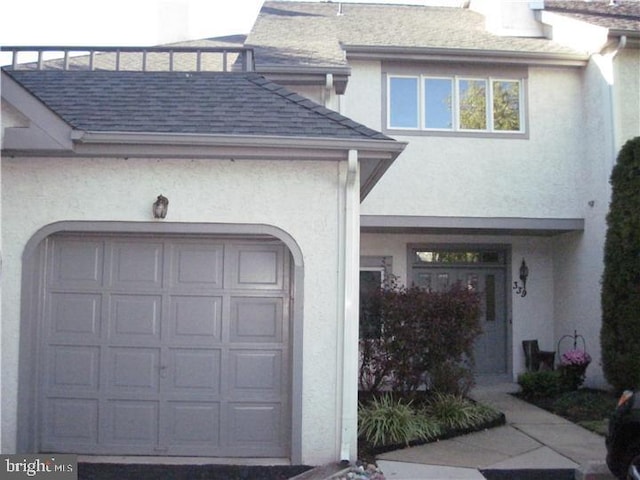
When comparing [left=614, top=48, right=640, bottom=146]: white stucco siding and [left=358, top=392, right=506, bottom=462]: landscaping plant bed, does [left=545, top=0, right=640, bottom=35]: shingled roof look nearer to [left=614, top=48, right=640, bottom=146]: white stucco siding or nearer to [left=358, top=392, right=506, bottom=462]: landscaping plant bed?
[left=614, top=48, right=640, bottom=146]: white stucco siding

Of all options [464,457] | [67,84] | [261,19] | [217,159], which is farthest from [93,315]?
[261,19]

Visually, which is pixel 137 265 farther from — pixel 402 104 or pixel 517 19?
pixel 517 19

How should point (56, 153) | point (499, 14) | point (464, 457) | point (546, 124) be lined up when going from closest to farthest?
point (56, 153)
point (464, 457)
point (546, 124)
point (499, 14)

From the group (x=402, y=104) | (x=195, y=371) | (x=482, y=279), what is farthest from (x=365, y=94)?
(x=195, y=371)

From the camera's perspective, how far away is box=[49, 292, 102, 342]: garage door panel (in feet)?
24.0

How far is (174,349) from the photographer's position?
728 centimetres

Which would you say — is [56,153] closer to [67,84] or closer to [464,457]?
[67,84]

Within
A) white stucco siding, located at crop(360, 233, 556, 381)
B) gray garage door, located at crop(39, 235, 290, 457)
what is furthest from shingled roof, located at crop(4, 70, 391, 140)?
white stucco siding, located at crop(360, 233, 556, 381)

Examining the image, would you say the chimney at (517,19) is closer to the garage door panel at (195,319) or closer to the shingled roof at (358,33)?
the shingled roof at (358,33)

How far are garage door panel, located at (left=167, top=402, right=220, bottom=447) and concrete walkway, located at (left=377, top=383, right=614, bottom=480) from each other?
1.81m

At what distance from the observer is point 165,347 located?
7.28m

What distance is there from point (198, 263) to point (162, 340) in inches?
36.2

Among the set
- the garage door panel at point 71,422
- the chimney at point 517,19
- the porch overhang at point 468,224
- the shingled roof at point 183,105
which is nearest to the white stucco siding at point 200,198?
the shingled roof at point 183,105

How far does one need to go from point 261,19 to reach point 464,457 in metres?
9.76
